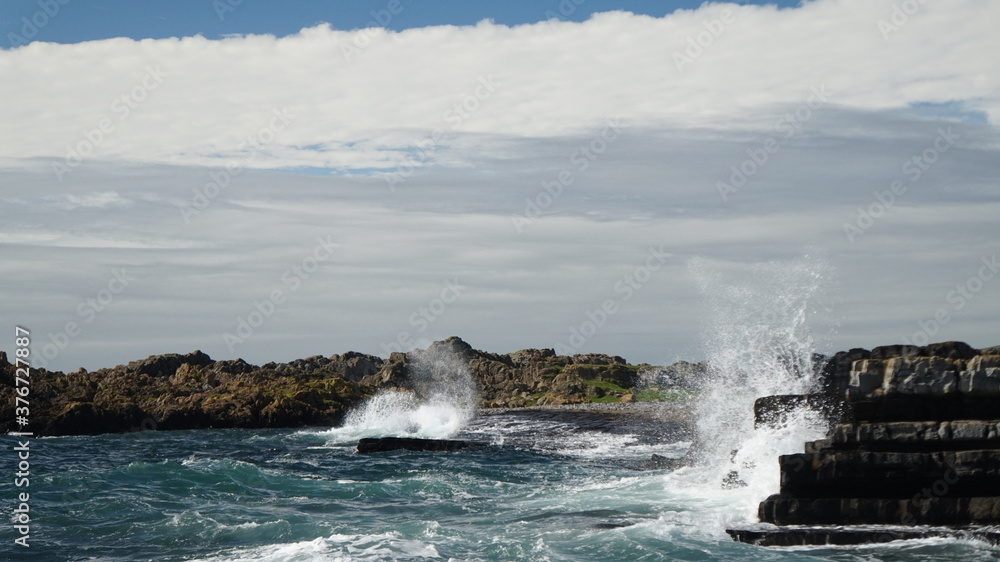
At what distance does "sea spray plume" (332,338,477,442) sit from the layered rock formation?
0.90 ft

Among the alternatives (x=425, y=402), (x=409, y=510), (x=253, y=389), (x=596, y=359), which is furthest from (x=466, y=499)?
(x=596, y=359)

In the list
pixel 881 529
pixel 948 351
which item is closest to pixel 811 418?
pixel 948 351

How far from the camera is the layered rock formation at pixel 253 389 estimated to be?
205ft

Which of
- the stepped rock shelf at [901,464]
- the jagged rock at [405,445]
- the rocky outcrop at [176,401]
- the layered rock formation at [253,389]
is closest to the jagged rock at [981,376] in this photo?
the stepped rock shelf at [901,464]

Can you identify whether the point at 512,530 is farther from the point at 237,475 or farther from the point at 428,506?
the point at 237,475

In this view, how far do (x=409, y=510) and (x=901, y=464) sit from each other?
451 inches

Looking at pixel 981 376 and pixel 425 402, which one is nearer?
pixel 981 376

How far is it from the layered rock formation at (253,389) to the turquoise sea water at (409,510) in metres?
24.8

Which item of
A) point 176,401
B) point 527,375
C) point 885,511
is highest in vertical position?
point 527,375

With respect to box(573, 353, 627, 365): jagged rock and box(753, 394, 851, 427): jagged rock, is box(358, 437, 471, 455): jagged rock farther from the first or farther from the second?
box(573, 353, 627, 365): jagged rock

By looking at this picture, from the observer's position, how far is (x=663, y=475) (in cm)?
2684

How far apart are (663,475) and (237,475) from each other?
13497 millimetres

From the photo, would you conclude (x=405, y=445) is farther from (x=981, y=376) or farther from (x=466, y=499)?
(x=981, y=376)

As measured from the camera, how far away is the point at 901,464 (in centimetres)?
1625
